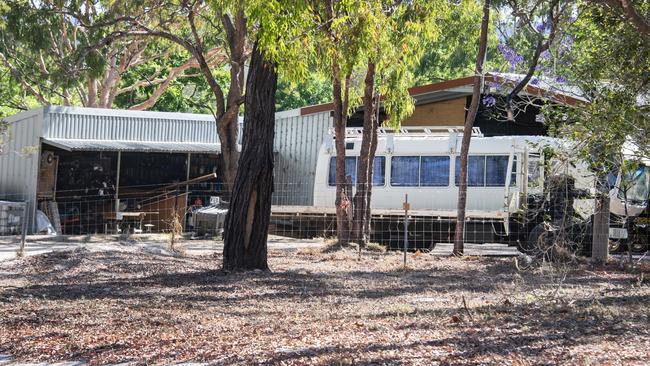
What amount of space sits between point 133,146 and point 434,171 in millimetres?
9481

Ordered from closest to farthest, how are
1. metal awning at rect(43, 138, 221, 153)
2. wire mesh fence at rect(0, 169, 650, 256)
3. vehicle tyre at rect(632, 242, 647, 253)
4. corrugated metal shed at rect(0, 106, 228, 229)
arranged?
wire mesh fence at rect(0, 169, 650, 256) → vehicle tyre at rect(632, 242, 647, 253) → metal awning at rect(43, 138, 221, 153) → corrugated metal shed at rect(0, 106, 228, 229)

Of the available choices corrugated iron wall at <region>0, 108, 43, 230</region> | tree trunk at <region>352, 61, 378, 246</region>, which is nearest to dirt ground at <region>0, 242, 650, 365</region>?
tree trunk at <region>352, 61, 378, 246</region>

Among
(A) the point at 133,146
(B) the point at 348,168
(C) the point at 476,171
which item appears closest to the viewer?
(C) the point at 476,171

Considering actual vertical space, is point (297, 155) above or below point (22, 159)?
above

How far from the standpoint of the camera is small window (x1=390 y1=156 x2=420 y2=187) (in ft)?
74.2

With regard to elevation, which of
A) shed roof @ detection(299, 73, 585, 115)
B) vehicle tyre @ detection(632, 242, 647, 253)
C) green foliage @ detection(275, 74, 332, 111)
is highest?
green foliage @ detection(275, 74, 332, 111)

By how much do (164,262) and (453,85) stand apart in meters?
12.1

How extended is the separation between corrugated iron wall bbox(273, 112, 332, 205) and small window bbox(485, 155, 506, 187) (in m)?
7.62

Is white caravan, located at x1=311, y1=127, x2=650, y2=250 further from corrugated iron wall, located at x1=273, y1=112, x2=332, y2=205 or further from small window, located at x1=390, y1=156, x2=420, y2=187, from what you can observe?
corrugated iron wall, located at x1=273, y1=112, x2=332, y2=205

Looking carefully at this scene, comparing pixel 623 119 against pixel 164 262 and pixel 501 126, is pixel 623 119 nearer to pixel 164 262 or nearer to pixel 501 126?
pixel 164 262

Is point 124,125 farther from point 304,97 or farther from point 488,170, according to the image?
point 304,97

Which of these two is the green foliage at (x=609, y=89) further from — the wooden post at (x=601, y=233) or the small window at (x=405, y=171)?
the small window at (x=405, y=171)

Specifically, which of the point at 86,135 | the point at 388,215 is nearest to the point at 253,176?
the point at 388,215

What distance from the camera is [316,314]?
31.4ft
